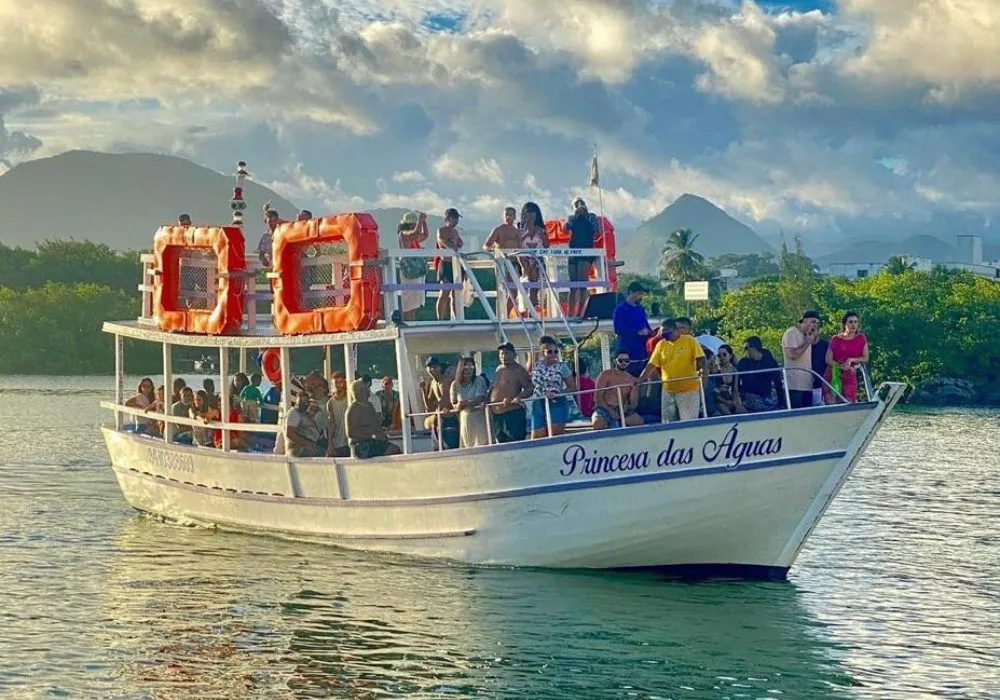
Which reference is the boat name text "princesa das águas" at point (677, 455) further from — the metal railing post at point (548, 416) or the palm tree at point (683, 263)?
the palm tree at point (683, 263)

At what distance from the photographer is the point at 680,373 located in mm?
17156

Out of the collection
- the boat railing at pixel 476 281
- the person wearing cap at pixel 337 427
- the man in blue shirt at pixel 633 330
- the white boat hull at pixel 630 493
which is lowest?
the white boat hull at pixel 630 493

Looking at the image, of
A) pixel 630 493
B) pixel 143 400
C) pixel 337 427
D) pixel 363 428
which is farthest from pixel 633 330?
pixel 143 400

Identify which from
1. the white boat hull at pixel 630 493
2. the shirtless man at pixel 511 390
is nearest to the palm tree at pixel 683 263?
the white boat hull at pixel 630 493

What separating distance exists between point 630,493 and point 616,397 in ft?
3.79

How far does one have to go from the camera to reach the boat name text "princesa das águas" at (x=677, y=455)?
16.9m

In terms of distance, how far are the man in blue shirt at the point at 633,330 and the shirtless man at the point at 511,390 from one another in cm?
143

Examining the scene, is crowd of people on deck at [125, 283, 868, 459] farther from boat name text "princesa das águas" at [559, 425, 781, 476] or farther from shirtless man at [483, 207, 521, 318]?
shirtless man at [483, 207, 521, 318]

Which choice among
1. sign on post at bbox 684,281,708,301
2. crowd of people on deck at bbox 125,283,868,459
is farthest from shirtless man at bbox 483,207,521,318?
sign on post at bbox 684,281,708,301

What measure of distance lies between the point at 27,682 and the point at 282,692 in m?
2.31

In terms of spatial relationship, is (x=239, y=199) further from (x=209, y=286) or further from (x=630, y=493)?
(x=630, y=493)

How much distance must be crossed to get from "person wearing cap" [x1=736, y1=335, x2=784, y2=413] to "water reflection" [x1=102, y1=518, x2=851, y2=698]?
7.09ft

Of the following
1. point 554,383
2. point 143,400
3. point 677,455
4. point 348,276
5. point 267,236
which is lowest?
point 677,455

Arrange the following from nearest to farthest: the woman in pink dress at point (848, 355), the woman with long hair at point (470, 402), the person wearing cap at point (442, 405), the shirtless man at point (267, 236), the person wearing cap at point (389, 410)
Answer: the woman in pink dress at point (848, 355) → the woman with long hair at point (470, 402) → the person wearing cap at point (442, 405) → the person wearing cap at point (389, 410) → the shirtless man at point (267, 236)
